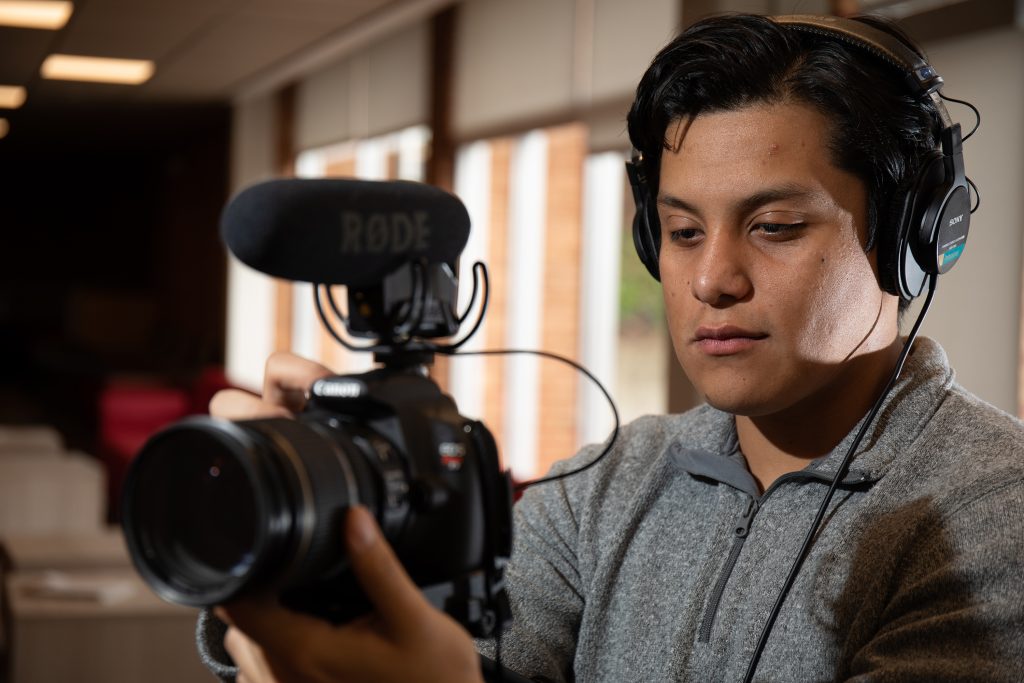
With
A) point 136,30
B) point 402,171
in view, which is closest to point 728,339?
point 402,171

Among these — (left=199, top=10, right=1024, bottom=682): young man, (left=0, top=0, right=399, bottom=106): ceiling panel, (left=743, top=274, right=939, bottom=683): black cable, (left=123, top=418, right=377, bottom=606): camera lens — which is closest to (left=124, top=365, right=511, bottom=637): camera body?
(left=123, top=418, right=377, bottom=606): camera lens

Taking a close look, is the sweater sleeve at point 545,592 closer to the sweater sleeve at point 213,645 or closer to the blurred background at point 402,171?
the sweater sleeve at point 213,645

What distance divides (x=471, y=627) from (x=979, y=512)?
1.31 ft

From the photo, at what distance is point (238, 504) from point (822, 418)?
56 cm

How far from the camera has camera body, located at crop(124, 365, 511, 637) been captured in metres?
0.71

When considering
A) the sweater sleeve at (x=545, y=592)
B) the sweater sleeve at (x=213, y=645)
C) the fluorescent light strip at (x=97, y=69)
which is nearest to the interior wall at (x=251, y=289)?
the fluorescent light strip at (x=97, y=69)

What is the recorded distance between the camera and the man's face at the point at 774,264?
0.98 m

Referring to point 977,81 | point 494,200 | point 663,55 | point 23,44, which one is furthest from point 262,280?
point 663,55

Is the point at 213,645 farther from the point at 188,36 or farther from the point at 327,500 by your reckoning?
the point at 188,36

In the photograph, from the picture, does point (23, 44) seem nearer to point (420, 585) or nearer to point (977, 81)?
point (977, 81)

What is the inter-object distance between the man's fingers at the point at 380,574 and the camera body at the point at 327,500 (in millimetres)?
16

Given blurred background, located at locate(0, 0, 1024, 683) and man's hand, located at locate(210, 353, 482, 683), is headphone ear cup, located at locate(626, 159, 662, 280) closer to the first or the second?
man's hand, located at locate(210, 353, 482, 683)

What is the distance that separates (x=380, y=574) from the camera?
0.72 m

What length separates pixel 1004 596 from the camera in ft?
2.71
